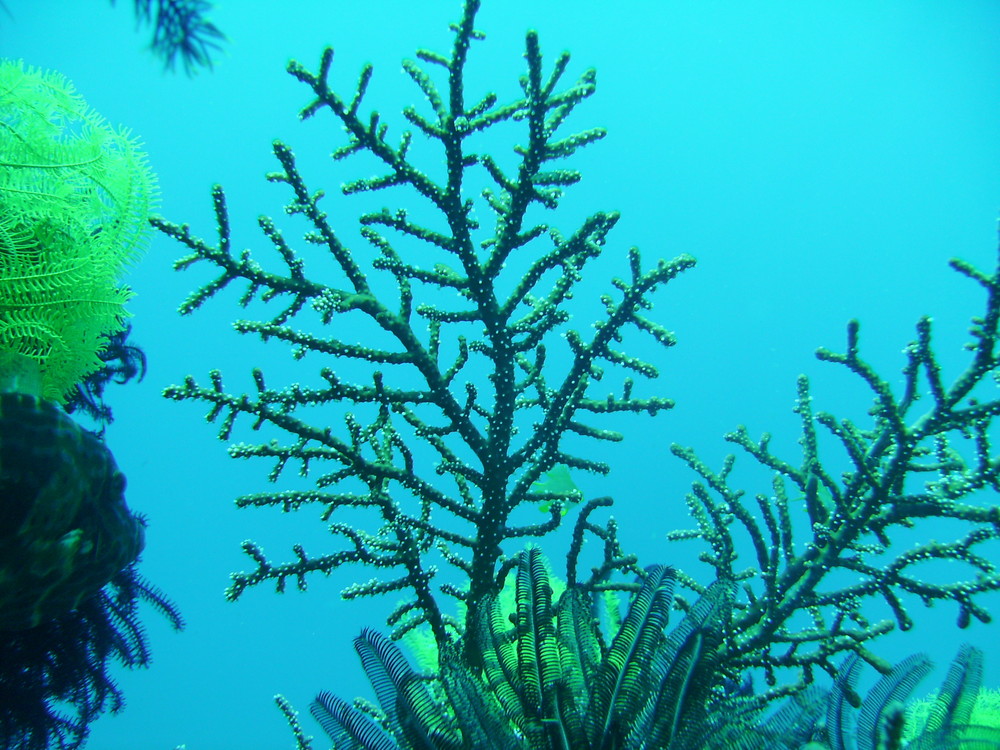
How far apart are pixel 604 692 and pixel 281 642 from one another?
192 feet

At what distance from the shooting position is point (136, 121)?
58.8 meters

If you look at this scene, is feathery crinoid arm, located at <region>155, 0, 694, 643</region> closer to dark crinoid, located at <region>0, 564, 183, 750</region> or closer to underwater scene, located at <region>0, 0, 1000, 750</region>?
underwater scene, located at <region>0, 0, 1000, 750</region>

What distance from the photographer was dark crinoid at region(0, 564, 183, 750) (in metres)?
3.01

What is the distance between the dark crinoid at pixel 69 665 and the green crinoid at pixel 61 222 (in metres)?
1.35

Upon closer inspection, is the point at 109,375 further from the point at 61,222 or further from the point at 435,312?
the point at 435,312

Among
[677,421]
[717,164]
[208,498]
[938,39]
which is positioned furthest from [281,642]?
[938,39]

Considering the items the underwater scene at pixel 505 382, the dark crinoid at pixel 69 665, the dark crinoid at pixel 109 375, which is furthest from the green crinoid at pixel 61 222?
the dark crinoid at pixel 69 665

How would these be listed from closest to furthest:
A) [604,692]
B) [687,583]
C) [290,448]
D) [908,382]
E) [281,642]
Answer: [604,692] → [290,448] → [908,382] → [687,583] → [281,642]

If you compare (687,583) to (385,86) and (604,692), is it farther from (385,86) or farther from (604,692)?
(385,86)

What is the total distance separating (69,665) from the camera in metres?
3.23

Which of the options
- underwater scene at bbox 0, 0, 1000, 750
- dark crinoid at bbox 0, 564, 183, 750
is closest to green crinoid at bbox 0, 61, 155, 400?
underwater scene at bbox 0, 0, 1000, 750

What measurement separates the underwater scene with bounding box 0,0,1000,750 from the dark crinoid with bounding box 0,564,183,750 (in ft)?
0.07

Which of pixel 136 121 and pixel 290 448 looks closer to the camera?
pixel 290 448

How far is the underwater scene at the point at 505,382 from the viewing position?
7.27 ft
